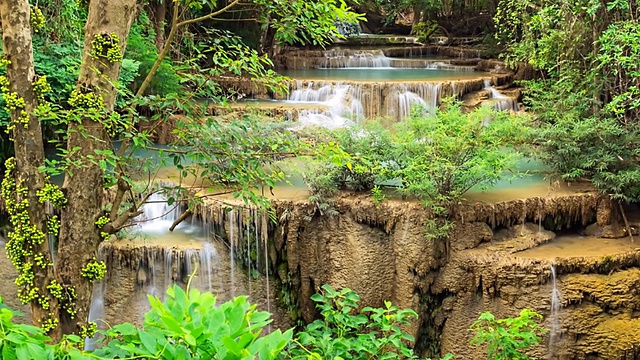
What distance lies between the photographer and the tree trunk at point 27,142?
12.1 feet

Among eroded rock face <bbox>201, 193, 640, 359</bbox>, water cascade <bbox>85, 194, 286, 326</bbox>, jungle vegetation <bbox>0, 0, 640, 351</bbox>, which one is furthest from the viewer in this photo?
water cascade <bbox>85, 194, 286, 326</bbox>

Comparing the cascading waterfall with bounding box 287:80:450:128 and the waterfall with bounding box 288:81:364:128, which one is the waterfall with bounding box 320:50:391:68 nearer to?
the waterfall with bounding box 288:81:364:128

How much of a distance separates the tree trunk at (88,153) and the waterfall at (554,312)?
17.6ft

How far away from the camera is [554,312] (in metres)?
7.21

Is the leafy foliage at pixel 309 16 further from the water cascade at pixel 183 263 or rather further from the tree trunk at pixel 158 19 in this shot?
the tree trunk at pixel 158 19

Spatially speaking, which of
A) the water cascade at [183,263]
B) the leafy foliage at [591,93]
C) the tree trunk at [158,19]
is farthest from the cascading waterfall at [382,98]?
the water cascade at [183,263]

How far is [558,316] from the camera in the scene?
23.6 feet


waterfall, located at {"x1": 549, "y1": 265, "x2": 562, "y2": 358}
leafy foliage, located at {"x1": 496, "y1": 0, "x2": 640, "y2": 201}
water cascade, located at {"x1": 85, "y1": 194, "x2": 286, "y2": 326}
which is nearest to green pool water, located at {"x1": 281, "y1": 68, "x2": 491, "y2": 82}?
leafy foliage, located at {"x1": 496, "y1": 0, "x2": 640, "y2": 201}

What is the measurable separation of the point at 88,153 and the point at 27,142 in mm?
363

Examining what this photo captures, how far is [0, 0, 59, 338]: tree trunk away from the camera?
3.68 m

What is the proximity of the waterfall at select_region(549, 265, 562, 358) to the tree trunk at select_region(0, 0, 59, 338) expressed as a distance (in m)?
5.55

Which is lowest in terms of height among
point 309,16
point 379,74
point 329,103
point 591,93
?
point 329,103

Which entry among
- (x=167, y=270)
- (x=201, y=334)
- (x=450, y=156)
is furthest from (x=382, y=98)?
(x=201, y=334)

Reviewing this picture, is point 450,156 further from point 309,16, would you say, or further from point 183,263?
point 309,16
